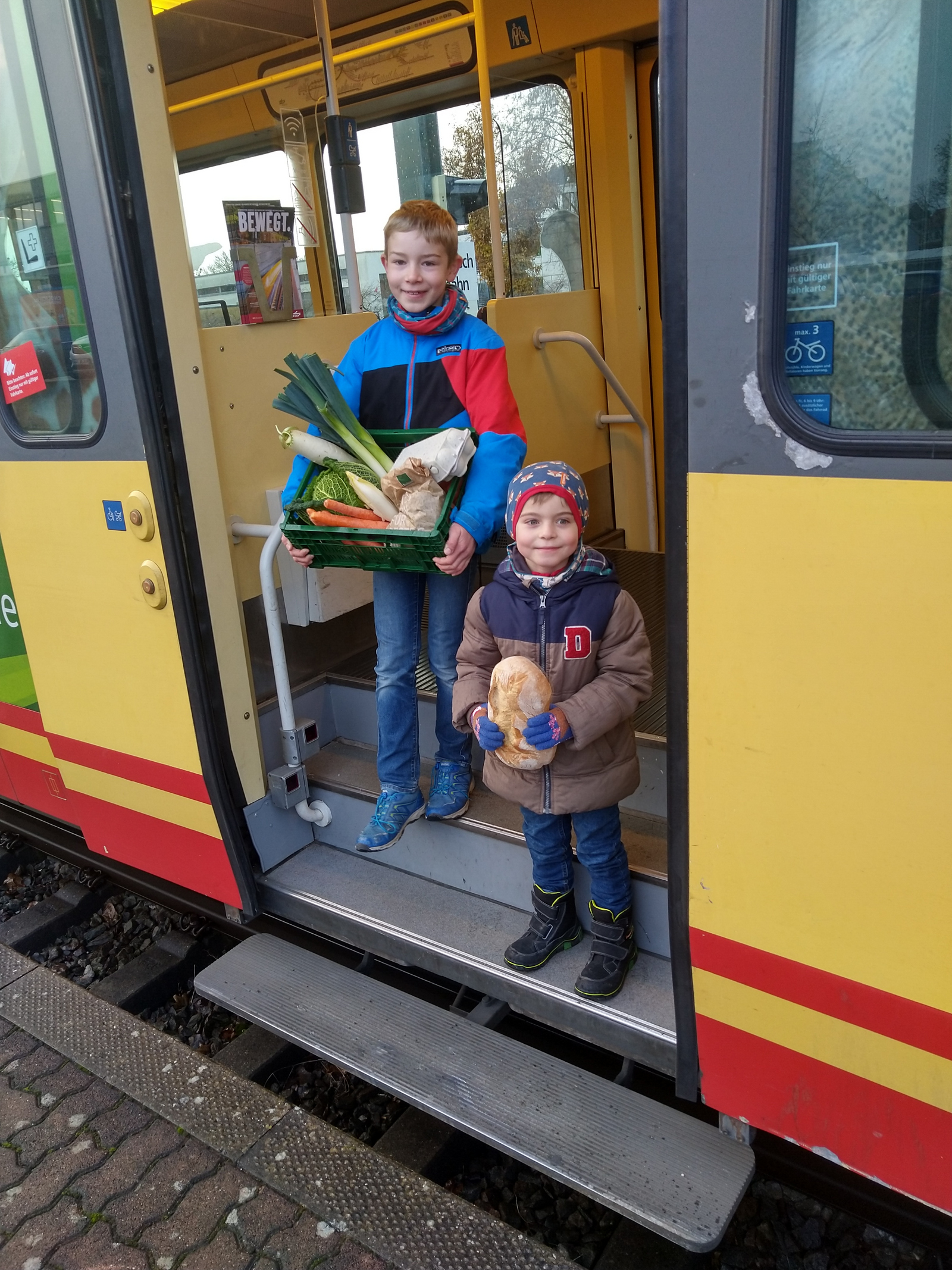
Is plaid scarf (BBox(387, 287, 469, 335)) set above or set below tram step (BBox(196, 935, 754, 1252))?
above

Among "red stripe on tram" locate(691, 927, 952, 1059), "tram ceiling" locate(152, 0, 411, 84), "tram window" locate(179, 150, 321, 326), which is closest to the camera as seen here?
"red stripe on tram" locate(691, 927, 952, 1059)

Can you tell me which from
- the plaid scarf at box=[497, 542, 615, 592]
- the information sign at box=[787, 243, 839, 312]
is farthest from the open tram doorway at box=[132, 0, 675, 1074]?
the information sign at box=[787, 243, 839, 312]

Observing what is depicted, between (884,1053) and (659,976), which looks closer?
(884,1053)

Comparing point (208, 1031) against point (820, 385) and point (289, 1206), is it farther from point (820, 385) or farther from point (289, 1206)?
point (820, 385)

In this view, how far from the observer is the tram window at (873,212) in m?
1.36

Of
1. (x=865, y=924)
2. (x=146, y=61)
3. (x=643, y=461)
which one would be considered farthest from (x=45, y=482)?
(x=643, y=461)

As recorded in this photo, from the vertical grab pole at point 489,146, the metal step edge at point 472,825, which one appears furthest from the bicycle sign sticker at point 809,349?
the vertical grab pole at point 489,146

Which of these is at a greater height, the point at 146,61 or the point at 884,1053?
the point at 146,61

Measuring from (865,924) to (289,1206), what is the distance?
143 centimetres

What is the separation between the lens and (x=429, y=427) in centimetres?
257

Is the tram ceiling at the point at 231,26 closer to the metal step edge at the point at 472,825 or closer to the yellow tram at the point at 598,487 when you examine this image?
the yellow tram at the point at 598,487

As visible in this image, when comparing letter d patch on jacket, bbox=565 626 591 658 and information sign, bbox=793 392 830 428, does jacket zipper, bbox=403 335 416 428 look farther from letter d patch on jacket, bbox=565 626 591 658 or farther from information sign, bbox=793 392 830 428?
information sign, bbox=793 392 830 428

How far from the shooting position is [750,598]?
1627 mm

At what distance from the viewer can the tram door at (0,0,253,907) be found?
7.76 feet
